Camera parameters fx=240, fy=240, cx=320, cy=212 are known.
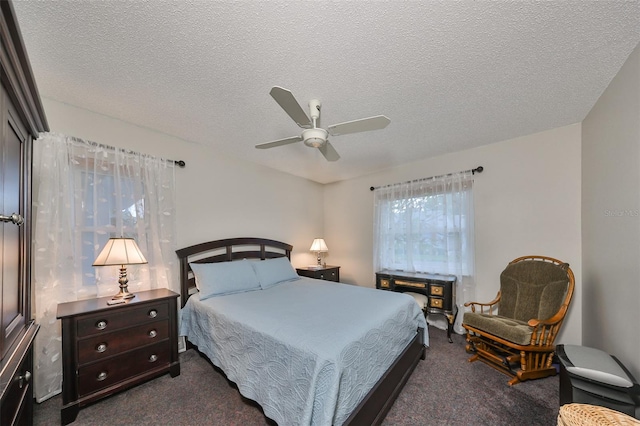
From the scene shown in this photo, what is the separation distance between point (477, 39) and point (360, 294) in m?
2.30

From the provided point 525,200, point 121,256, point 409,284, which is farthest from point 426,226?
point 121,256

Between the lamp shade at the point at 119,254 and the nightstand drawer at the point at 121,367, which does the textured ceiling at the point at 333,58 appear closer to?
the lamp shade at the point at 119,254

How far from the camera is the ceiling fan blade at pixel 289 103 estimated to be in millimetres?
1416

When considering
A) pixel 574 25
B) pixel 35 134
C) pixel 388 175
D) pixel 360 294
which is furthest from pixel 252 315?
pixel 388 175

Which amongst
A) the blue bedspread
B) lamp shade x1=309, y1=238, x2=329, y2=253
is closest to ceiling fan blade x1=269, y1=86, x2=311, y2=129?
the blue bedspread

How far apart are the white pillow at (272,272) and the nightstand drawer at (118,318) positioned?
107cm

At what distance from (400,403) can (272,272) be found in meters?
1.95

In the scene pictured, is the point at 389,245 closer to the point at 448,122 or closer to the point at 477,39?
the point at 448,122

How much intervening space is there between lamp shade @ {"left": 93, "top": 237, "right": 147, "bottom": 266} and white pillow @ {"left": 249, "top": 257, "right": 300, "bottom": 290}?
4.27 ft

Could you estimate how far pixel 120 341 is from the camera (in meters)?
1.98

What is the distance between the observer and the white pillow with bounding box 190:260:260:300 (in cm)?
260

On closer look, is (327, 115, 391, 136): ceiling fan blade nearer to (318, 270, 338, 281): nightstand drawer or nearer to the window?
the window

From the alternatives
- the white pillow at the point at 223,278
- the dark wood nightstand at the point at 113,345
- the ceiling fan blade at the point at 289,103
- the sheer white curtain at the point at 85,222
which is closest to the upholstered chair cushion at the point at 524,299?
the white pillow at the point at 223,278

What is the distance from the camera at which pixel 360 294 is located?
2.60 metres
